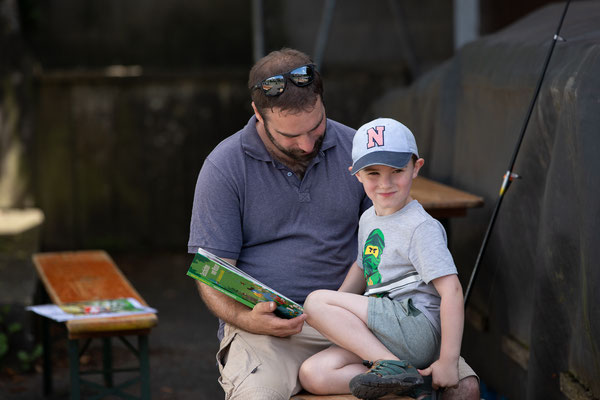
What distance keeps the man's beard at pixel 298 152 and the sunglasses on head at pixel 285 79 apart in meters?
0.17

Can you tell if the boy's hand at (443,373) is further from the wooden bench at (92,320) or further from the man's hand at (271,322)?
the wooden bench at (92,320)

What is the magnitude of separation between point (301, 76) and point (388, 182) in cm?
55

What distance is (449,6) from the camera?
10289mm

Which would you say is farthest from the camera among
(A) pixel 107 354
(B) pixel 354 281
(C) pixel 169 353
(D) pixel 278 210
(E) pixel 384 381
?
(C) pixel 169 353

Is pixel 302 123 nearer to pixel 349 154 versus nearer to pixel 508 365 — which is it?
pixel 349 154

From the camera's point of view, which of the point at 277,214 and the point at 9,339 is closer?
the point at 277,214

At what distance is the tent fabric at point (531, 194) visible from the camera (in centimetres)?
337

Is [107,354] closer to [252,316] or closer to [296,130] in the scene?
[252,316]

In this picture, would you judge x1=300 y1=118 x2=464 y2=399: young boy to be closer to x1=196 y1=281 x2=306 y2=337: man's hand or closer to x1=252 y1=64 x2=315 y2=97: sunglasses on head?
x1=196 y1=281 x2=306 y2=337: man's hand

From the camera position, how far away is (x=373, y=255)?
10.4ft

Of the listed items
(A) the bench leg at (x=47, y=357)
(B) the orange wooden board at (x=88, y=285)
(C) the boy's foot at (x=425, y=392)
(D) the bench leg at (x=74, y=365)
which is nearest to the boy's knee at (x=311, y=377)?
(C) the boy's foot at (x=425, y=392)

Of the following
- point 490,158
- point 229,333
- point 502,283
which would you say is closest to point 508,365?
point 502,283

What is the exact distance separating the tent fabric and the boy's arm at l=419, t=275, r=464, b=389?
25.0 inches

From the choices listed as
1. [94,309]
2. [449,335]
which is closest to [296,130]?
[449,335]
